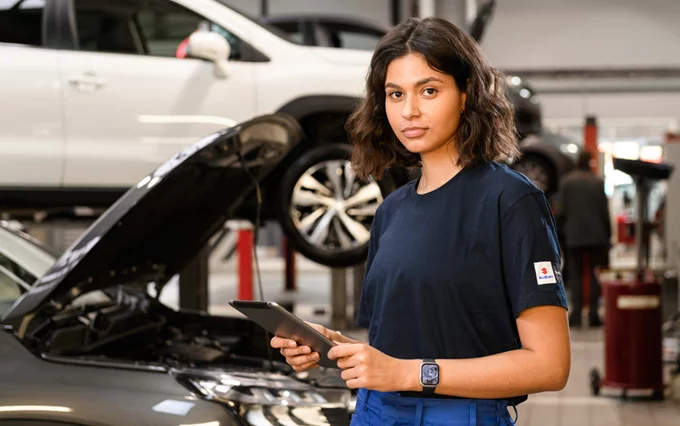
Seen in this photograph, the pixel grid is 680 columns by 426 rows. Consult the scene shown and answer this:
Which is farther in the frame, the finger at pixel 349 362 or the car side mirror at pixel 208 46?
the car side mirror at pixel 208 46

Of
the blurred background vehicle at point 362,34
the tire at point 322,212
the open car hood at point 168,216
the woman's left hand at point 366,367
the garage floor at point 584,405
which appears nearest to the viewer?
the woman's left hand at point 366,367

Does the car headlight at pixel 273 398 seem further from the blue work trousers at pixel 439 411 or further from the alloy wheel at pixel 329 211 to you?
the alloy wheel at pixel 329 211

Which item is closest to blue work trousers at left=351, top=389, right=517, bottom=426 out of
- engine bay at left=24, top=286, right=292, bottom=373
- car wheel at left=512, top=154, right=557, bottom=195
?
engine bay at left=24, top=286, right=292, bottom=373

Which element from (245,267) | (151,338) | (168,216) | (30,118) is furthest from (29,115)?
(245,267)

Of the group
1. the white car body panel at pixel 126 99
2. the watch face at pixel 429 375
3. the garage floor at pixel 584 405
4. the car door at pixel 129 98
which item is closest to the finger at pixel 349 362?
the watch face at pixel 429 375

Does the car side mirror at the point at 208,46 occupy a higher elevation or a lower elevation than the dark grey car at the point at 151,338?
higher

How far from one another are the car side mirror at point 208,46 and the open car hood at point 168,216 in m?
1.66

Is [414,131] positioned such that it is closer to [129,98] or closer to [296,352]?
[296,352]

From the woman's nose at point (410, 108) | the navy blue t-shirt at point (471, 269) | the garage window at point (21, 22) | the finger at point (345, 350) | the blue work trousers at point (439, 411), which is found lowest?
the blue work trousers at point (439, 411)

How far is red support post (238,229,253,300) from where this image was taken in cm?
911

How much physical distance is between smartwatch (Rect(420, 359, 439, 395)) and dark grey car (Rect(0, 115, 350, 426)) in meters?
0.97

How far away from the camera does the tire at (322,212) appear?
16.5 feet

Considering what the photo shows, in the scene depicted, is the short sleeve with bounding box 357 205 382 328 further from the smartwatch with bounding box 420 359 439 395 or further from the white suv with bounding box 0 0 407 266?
the white suv with bounding box 0 0 407 266

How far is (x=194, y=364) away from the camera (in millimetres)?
2906
